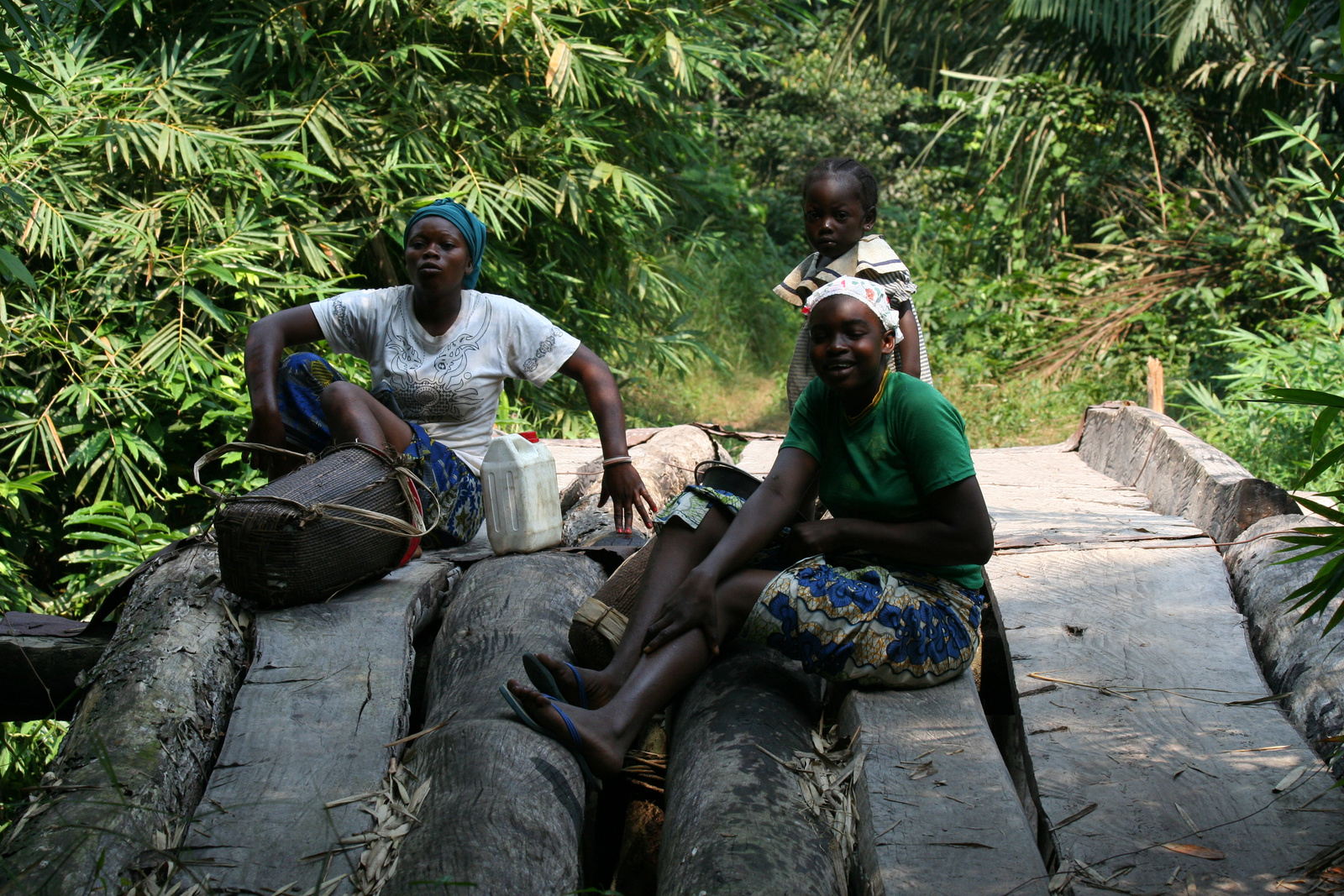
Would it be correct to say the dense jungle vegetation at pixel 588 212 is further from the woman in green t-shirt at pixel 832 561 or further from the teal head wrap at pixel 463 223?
the teal head wrap at pixel 463 223

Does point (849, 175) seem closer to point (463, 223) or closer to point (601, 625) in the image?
point (463, 223)

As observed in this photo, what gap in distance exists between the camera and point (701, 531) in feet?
8.09

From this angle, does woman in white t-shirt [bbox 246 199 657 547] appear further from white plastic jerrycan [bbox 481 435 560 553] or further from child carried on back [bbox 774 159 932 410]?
child carried on back [bbox 774 159 932 410]

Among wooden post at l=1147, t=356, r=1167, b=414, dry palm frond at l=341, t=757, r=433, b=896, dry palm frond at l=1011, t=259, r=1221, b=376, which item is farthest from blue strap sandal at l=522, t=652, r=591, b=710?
dry palm frond at l=1011, t=259, r=1221, b=376

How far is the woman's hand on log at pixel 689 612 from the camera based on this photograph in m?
2.28

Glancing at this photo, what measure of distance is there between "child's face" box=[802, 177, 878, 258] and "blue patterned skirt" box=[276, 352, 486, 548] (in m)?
1.36

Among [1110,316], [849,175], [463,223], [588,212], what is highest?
[849,175]

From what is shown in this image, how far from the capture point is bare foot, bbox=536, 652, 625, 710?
7.14 feet

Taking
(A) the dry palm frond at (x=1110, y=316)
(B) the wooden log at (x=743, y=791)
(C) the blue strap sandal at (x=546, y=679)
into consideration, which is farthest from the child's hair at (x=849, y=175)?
(A) the dry palm frond at (x=1110, y=316)

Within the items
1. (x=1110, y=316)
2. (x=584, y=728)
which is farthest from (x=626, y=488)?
(x=1110, y=316)

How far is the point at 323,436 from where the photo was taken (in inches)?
130

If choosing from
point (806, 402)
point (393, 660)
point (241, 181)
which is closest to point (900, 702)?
point (806, 402)

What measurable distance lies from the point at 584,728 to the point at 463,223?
1848 mm

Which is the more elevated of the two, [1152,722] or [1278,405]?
[1152,722]
